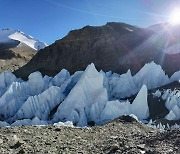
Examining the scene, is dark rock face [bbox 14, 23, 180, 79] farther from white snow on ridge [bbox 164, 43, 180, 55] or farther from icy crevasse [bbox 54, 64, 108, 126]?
icy crevasse [bbox 54, 64, 108, 126]

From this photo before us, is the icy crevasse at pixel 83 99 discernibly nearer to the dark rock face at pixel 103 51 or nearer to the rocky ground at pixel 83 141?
the dark rock face at pixel 103 51

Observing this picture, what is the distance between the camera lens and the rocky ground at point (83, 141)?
29.3ft

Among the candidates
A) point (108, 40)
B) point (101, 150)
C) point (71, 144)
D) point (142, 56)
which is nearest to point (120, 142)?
point (101, 150)

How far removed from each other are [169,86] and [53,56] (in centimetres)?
5272

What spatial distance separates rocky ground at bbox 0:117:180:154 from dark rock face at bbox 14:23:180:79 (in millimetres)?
60453

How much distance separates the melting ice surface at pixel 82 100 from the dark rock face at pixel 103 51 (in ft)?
52.0

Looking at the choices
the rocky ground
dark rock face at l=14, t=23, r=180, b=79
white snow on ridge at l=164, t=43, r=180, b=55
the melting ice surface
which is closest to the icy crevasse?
the melting ice surface

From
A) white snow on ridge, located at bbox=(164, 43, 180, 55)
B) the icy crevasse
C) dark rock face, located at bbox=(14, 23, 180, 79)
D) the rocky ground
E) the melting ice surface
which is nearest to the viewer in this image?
the rocky ground

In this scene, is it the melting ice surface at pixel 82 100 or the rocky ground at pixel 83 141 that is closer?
the rocky ground at pixel 83 141

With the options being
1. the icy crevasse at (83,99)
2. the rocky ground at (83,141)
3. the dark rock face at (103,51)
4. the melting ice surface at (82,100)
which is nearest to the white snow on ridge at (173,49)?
the dark rock face at (103,51)

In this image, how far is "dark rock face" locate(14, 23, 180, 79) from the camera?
254 ft

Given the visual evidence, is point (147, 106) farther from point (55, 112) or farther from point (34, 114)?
point (34, 114)

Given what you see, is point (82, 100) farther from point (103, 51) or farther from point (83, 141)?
point (103, 51)

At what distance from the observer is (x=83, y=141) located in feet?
34.6
